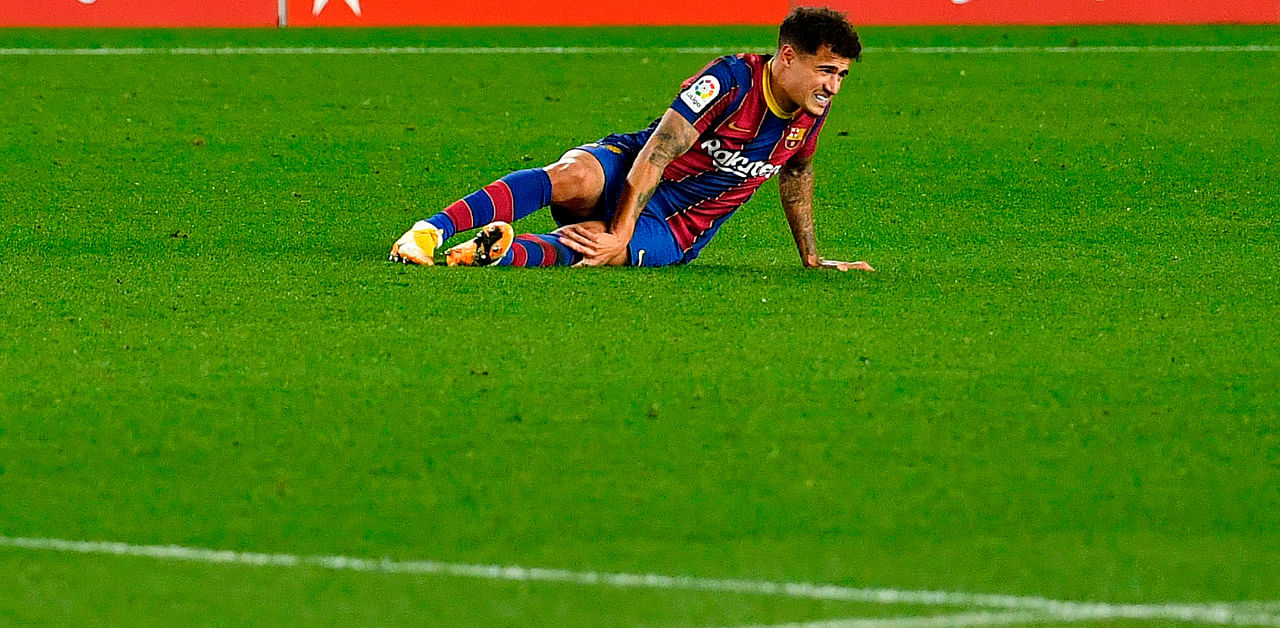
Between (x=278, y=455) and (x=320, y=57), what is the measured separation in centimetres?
912

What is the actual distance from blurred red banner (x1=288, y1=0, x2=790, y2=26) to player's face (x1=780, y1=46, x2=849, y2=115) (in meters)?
7.86

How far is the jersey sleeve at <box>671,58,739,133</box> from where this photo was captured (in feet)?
22.4

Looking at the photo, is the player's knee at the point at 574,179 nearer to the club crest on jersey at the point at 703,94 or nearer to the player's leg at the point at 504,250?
the player's leg at the point at 504,250

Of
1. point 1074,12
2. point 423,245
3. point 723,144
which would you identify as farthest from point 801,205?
point 1074,12

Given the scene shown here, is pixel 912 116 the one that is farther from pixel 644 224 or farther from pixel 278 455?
pixel 278 455

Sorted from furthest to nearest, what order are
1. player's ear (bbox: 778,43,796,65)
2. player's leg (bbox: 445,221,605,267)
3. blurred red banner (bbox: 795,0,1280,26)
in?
blurred red banner (bbox: 795,0,1280,26) < player's leg (bbox: 445,221,605,267) < player's ear (bbox: 778,43,796,65)

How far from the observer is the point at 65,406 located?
5.01m

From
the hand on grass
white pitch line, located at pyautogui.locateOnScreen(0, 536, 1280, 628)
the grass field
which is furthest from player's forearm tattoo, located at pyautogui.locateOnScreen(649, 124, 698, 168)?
white pitch line, located at pyautogui.locateOnScreen(0, 536, 1280, 628)

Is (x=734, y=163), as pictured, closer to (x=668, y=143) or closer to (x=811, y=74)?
(x=668, y=143)

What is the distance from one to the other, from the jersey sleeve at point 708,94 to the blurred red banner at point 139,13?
8280 millimetres

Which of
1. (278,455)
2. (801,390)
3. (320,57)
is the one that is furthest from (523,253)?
(320,57)

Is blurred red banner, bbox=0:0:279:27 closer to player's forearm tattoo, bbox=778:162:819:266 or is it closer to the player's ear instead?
player's forearm tattoo, bbox=778:162:819:266

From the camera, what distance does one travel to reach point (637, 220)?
23.5ft

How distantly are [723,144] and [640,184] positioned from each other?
0.34 meters
